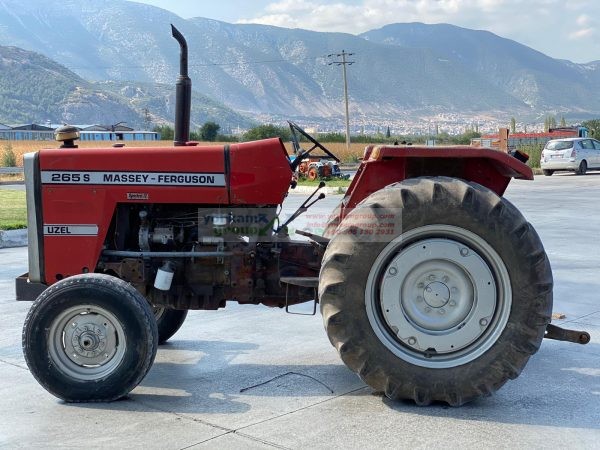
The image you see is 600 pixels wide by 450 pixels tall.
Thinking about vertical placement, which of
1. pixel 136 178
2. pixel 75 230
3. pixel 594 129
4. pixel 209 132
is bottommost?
pixel 75 230

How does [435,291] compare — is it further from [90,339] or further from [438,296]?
[90,339]

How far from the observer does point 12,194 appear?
71.3 feet

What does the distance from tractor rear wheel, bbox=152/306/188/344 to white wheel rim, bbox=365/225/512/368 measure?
85.7 inches

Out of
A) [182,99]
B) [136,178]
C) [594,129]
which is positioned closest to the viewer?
[136,178]

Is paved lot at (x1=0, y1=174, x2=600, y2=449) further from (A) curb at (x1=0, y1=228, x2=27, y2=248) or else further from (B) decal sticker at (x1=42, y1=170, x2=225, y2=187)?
(A) curb at (x1=0, y1=228, x2=27, y2=248)

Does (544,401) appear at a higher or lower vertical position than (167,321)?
lower

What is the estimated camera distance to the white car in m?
32.4

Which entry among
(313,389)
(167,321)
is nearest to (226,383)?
(313,389)

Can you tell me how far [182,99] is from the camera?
5762 mm

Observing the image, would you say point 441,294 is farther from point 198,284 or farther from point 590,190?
point 590,190

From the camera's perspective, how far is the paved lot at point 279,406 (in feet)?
13.9

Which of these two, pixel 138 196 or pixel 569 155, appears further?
pixel 569 155

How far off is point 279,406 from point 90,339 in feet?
4.19

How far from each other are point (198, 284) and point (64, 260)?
3.06 feet
